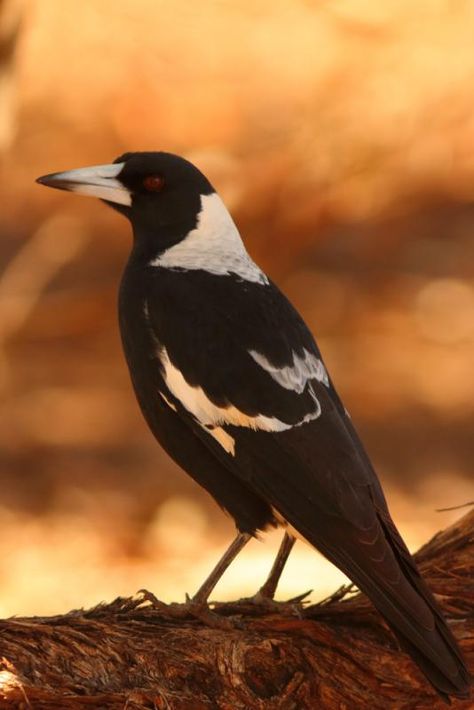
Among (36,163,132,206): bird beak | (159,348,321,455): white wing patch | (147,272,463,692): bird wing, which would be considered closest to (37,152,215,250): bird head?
(36,163,132,206): bird beak

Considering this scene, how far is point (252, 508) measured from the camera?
8.34 feet

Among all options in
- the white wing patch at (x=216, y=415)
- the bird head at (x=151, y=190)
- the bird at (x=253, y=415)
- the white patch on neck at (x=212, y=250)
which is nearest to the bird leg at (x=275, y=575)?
the bird at (x=253, y=415)

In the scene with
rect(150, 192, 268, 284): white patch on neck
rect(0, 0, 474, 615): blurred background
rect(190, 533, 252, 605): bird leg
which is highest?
rect(0, 0, 474, 615): blurred background

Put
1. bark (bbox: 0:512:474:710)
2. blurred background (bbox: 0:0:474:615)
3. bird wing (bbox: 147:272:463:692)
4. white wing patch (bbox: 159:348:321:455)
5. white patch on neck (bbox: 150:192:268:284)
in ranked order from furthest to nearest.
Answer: blurred background (bbox: 0:0:474:615) → white patch on neck (bbox: 150:192:268:284) → white wing patch (bbox: 159:348:321:455) → bird wing (bbox: 147:272:463:692) → bark (bbox: 0:512:474:710)

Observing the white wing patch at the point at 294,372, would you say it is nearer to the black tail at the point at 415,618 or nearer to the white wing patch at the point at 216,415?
the white wing patch at the point at 216,415

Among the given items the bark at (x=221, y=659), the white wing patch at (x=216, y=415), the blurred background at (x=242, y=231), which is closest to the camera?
the bark at (x=221, y=659)

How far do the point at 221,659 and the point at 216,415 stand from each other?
461 mm

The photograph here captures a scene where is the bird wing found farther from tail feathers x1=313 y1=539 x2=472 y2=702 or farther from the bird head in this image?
the bird head

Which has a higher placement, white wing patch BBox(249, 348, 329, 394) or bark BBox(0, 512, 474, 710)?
white wing patch BBox(249, 348, 329, 394)

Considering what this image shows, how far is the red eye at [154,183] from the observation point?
2.86 m

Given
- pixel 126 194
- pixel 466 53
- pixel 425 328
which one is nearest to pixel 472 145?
pixel 466 53

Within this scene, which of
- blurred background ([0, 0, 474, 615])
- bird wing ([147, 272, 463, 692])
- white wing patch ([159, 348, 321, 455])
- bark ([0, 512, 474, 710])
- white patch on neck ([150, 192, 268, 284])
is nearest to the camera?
bark ([0, 512, 474, 710])

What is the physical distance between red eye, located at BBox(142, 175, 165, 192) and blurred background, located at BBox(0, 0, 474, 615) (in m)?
1.74

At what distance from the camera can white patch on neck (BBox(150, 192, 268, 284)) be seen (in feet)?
9.11
